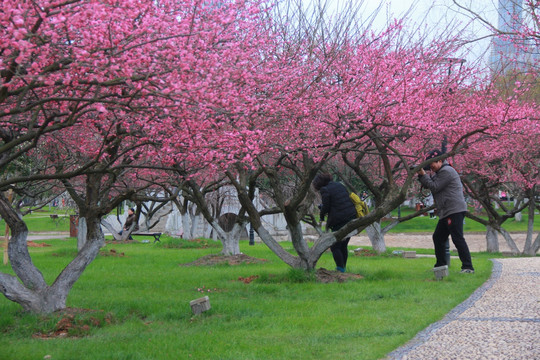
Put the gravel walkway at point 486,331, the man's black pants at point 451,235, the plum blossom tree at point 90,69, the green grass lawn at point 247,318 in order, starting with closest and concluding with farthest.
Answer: the plum blossom tree at point 90,69 < the gravel walkway at point 486,331 < the green grass lawn at point 247,318 < the man's black pants at point 451,235

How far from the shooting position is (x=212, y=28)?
22.4 feet

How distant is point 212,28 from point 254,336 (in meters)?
3.38

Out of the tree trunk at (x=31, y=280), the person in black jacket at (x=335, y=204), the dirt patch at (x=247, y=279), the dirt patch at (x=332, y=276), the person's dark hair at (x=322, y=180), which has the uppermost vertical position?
the person's dark hair at (x=322, y=180)

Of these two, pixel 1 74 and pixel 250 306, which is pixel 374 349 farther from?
pixel 1 74

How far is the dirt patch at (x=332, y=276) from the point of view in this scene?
1045 centimetres

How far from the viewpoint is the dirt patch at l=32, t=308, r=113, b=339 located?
6.61m

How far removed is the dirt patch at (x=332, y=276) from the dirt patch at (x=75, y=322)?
4208 millimetres

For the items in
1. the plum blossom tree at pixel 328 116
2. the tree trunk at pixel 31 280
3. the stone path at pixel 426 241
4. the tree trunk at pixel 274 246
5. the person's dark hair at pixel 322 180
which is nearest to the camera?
the tree trunk at pixel 31 280

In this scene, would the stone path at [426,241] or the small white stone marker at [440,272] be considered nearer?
the small white stone marker at [440,272]

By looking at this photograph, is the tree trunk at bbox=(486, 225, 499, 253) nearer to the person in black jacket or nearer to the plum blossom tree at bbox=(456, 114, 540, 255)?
the plum blossom tree at bbox=(456, 114, 540, 255)

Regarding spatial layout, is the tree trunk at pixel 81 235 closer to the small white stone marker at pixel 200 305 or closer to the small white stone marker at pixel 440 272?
the small white stone marker at pixel 440 272

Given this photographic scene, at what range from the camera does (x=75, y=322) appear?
6.88 metres

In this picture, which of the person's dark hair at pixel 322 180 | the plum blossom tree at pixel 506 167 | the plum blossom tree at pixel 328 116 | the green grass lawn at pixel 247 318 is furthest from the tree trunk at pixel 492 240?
the person's dark hair at pixel 322 180

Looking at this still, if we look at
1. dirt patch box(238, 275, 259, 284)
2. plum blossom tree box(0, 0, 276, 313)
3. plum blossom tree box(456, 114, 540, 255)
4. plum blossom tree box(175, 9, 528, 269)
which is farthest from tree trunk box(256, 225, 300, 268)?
plum blossom tree box(456, 114, 540, 255)
